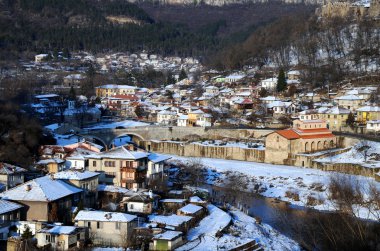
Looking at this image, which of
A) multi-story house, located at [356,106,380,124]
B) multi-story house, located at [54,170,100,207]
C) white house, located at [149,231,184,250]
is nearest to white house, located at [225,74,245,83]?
multi-story house, located at [356,106,380,124]

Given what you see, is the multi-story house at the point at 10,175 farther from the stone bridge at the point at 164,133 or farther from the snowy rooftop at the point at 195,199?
the stone bridge at the point at 164,133

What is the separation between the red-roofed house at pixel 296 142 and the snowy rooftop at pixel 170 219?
14.6 m

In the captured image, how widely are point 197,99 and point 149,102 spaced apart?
4.72 m

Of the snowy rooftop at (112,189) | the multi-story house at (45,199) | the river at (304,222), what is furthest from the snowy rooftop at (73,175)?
the river at (304,222)

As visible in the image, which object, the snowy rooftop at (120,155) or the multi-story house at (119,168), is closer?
the multi-story house at (119,168)

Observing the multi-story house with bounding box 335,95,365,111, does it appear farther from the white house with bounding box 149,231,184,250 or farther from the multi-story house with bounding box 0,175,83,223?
the white house with bounding box 149,231,184,250

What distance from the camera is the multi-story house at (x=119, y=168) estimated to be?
80.9ft

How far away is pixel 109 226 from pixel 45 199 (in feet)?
6.82

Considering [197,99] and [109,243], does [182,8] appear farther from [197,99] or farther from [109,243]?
[109,243]

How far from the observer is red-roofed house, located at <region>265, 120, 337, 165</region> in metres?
34.1

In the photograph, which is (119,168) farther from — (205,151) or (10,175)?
(205,151)

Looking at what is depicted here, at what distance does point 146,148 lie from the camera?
3997cm

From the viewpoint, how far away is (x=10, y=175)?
22.7 metres

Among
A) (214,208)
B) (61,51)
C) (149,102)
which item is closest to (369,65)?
(149,102)
